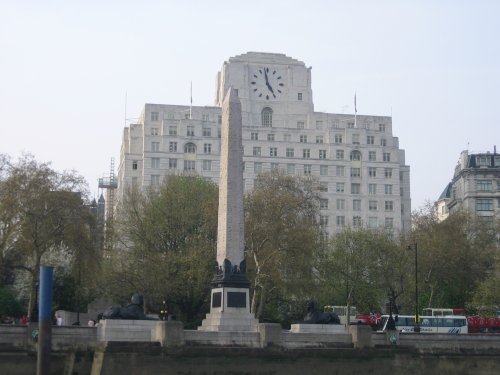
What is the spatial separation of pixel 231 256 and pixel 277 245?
1946cm

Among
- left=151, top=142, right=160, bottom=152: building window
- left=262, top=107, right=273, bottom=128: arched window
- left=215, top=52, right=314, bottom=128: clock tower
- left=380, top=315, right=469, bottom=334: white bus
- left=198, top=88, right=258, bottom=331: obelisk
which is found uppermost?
left=215, top=52, right=314, bottom=128: clock tower

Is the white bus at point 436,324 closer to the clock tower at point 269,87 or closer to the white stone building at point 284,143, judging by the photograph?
the white stone building at point 284,143

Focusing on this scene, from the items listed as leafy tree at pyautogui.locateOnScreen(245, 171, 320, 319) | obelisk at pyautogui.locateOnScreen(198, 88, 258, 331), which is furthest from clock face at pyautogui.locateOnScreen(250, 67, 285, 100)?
obelisk at pyautogui.locateOnScreen(198, 88, 258, 331)

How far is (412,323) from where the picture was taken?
65938 mm

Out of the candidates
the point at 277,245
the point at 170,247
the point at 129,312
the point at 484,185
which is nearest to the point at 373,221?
the point at 484,185

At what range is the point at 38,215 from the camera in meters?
54.6

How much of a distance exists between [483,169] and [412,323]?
138 feet

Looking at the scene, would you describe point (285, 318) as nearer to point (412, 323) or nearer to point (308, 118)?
point (412, 323)

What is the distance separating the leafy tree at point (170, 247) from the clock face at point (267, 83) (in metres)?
40.6

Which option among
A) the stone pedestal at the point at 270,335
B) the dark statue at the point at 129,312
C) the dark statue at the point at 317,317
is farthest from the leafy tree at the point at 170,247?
the stone pedestal at the point at 270,335

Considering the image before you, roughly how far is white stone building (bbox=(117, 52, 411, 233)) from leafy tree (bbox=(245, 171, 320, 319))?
1444 inches

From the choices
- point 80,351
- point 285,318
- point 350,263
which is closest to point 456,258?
point 350,263

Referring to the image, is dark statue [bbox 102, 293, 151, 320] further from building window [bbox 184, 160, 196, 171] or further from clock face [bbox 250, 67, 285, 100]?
clock face [bbox 250, 67, 285, 100]

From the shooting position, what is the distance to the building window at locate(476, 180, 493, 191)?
10319 cm
